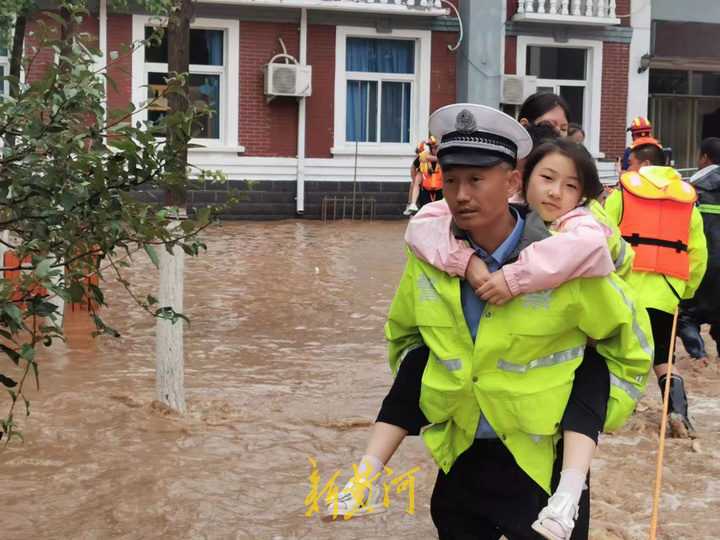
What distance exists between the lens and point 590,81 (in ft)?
71.4

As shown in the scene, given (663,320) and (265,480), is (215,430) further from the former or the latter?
(663,320)

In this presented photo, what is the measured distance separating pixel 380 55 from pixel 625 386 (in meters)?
18.4

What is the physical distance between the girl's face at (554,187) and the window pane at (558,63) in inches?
730

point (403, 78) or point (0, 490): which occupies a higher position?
point (403, 78)

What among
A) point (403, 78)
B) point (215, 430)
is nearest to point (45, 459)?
point (215, 430)

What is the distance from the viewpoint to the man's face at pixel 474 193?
2.85 metres

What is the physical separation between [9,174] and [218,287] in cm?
871

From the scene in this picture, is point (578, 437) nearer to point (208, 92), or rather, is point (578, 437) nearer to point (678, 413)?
point (678, 413)

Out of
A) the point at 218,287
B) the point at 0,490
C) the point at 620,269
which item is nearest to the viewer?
the point at 620,269

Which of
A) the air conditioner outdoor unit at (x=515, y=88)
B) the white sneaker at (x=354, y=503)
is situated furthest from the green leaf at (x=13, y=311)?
the air conditioner outdoor unit at (x=515, y=88)

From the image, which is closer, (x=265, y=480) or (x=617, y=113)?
(x=265, y=480)

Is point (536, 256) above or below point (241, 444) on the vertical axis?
above

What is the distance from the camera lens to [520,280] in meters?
2.84

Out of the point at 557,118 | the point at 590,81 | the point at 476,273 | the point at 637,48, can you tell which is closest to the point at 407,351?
the point at 476,273
